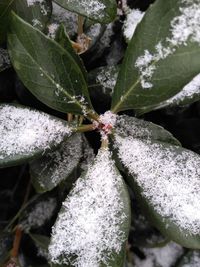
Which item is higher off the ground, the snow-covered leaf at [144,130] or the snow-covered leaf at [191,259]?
the snow-covered leaf at [144,130]

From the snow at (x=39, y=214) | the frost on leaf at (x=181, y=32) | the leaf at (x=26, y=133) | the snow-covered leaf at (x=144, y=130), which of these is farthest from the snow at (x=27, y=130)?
the snow at (x=39, y=214)

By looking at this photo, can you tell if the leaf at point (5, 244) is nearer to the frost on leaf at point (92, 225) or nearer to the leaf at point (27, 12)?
the frost on leaf at point (92, 225)

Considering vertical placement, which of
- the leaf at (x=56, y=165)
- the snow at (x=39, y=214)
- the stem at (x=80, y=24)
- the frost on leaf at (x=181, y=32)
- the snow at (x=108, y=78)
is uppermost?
the frost on leaf at (x=181, y=32)

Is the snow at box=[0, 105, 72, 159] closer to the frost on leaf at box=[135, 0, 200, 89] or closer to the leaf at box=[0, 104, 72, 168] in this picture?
the leaf at box=[0, 104, 72, 168]

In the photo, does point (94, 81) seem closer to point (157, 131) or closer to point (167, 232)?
point (157, 131)

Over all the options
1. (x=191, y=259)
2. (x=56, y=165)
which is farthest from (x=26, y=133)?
(x=191, y=259)

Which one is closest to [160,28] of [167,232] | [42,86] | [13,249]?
[42,86]

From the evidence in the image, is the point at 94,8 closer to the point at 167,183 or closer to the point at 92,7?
the point at 92,7
